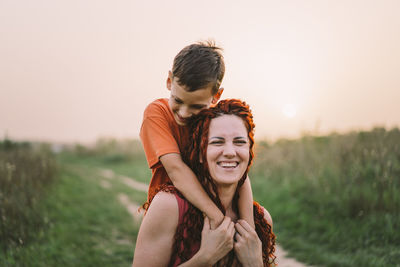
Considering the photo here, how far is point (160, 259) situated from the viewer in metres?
2.06

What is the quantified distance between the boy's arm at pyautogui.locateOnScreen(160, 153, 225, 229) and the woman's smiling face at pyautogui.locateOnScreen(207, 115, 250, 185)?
143 mm

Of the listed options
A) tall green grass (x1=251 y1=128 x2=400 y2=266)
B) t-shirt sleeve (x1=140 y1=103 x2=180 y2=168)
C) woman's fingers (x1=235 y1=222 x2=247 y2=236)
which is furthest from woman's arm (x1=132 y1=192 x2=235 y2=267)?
tall green grass (x1=251 y1=128 x2=400 y2=266)

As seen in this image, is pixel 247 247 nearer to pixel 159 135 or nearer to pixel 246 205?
pixel 246 205

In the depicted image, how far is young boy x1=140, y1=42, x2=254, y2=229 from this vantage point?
222 cm

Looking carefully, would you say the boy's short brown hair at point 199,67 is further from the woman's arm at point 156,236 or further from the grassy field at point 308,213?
the grassy field at point 308,213

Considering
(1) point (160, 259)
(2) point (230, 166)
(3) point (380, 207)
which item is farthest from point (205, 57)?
(3) point (380, 207)

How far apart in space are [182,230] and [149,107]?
1.01 m

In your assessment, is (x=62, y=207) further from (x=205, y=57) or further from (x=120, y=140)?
(x=120, y=140)

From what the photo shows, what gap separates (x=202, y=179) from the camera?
7.55 ft

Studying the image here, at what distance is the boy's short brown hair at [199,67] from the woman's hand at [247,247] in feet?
3.58

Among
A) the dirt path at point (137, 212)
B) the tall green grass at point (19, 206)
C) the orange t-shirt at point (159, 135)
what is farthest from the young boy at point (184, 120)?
the tall green grass at point (19, 206)

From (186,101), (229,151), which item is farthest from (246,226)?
(186,101)

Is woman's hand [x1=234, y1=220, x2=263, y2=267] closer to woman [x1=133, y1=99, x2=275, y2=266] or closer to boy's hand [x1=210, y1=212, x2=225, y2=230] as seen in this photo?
woman [x1=133, y1=99, x2=275, y2=266]

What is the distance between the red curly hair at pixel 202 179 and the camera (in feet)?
7.00
